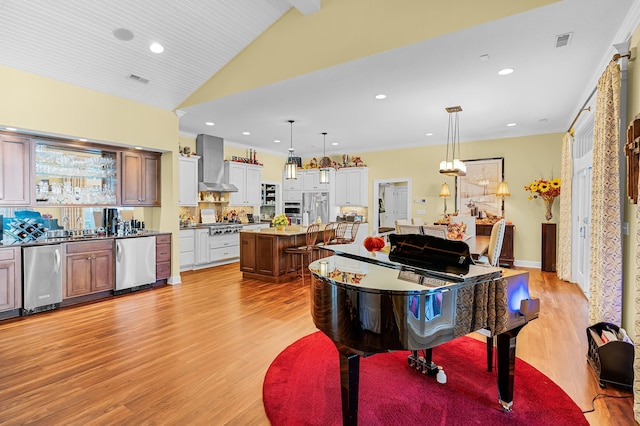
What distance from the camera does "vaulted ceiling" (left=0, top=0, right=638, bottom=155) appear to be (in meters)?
3.18

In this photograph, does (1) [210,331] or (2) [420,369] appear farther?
(1) [210,331]

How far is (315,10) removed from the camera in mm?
4098

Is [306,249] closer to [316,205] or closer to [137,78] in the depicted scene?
[137,78]

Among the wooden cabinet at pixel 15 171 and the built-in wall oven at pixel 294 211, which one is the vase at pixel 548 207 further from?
the wooden cabinet at pixel 15 171

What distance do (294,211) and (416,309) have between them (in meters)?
8.74

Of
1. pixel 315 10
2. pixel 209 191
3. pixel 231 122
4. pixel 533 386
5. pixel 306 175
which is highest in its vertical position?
pixel 315 10

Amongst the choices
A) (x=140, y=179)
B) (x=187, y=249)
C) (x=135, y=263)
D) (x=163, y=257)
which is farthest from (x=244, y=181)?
(x=135, y=263)

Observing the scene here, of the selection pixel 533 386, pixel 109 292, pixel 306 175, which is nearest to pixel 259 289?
pixel 109 292

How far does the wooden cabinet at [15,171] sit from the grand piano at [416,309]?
174 inches

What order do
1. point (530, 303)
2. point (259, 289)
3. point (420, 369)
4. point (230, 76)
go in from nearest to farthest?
point (530, 303), point (420, 369), point (230, 76), point (259, 289)

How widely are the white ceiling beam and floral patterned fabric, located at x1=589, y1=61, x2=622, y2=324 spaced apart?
3.15 m

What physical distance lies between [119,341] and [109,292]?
206 centimetres

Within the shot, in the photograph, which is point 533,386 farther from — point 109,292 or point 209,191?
point 209,191

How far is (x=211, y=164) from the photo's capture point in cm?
780
